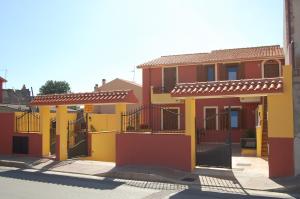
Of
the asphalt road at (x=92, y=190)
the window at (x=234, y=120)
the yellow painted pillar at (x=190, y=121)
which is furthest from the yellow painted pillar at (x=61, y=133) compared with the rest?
the window at (x=234, y=120)

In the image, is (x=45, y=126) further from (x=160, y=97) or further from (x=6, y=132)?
(x=160, y=97)

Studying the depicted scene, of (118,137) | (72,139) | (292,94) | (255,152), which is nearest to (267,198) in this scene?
(292,94)

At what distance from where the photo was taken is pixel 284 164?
1126cm

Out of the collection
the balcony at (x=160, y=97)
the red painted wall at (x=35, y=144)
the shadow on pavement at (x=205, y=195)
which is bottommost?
the shadow on pavement at (x=205, y=195)

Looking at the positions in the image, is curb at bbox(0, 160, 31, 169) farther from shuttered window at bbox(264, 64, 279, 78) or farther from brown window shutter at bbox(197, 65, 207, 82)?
shuttered window at bbox(264, 64, 279, 78)

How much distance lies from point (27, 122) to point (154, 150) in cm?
→ 823

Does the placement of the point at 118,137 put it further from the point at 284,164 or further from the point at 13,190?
the point at 284,164

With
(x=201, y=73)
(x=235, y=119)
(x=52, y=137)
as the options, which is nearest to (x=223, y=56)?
(x=201, y=73)

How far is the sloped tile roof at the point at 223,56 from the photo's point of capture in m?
25.2

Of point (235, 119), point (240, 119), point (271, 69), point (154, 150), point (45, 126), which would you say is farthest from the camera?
point (235, 119)

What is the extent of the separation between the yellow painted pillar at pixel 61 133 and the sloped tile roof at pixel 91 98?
20.3 inches

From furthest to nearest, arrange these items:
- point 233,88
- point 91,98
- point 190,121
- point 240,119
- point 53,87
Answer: point 53,87 < point 240,119 < point 91,98 < point 190,121 < point 233,88

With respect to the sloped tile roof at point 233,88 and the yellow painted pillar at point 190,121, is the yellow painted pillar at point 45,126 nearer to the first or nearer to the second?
the sloped tile roof at point 233,88

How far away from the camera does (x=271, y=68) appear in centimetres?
2502
